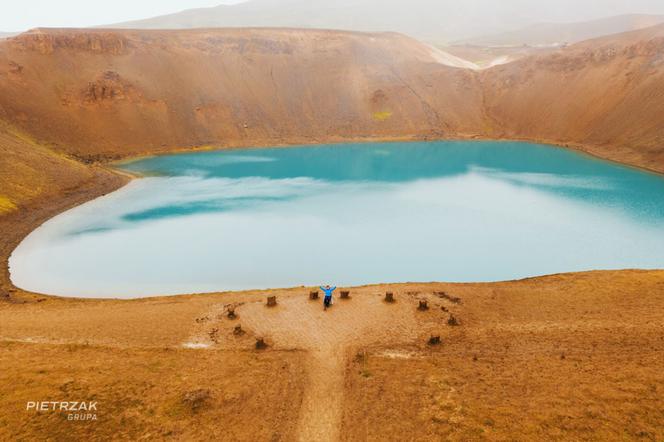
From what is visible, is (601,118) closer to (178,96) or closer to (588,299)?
(588,299)

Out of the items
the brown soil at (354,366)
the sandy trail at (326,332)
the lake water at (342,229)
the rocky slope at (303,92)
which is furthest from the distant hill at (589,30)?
the sandy trail at (326,332)

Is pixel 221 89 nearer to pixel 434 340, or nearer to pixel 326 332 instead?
pixel 326 332

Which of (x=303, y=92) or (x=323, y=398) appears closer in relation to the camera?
(x=323, y=398)

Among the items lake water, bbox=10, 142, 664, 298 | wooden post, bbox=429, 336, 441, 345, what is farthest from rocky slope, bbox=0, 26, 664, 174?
wooden post, bbox=429, 336, 441, 345

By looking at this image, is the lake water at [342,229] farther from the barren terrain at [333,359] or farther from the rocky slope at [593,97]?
the rocky slope at [593,97]

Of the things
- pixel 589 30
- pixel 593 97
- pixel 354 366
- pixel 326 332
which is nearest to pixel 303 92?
pixel 593 97

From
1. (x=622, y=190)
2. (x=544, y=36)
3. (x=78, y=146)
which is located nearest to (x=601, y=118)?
(x=622, y=190)
